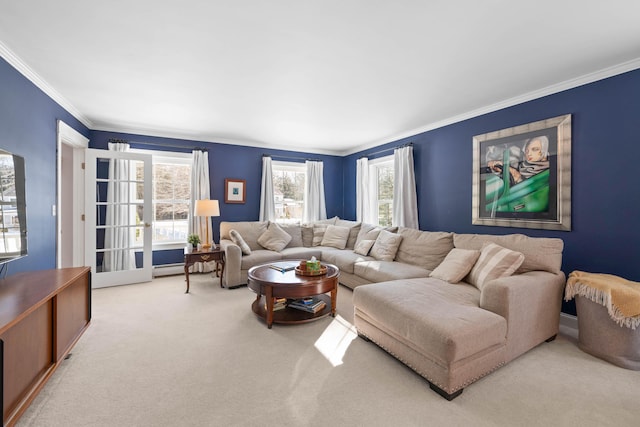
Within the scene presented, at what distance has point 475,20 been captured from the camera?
1875 millimetres

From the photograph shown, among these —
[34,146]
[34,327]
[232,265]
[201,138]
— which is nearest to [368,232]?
[232,265]

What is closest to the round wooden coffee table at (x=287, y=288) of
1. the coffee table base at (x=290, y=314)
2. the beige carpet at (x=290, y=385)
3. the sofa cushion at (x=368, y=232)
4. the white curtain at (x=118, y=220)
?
the coffee table base at (x=290, y=314)

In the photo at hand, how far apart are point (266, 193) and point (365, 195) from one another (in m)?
1.95

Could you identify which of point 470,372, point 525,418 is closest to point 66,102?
point 470,372

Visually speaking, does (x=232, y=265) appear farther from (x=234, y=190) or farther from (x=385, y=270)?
(x=385, y=270)

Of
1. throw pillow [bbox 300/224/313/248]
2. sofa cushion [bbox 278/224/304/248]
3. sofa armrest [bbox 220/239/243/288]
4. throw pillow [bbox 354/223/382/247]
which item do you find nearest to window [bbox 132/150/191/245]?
sofa armrest [bbox 220/239/243/288]

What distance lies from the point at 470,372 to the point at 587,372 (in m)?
1.03

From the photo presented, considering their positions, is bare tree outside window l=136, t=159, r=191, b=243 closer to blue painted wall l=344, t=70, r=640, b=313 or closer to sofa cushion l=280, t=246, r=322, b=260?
sofa cushion l=280, t=246, r=322, b=260

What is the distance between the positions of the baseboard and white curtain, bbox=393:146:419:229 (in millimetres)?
2027

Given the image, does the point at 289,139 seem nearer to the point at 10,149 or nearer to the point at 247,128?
the point at 247,128

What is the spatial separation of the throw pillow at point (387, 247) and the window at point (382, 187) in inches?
48.7

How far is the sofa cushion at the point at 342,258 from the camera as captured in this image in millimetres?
3941

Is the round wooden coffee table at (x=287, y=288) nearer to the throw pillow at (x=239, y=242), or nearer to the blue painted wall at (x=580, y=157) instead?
the throw pillow at (x=239, y=242)

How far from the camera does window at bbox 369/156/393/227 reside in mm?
5262
